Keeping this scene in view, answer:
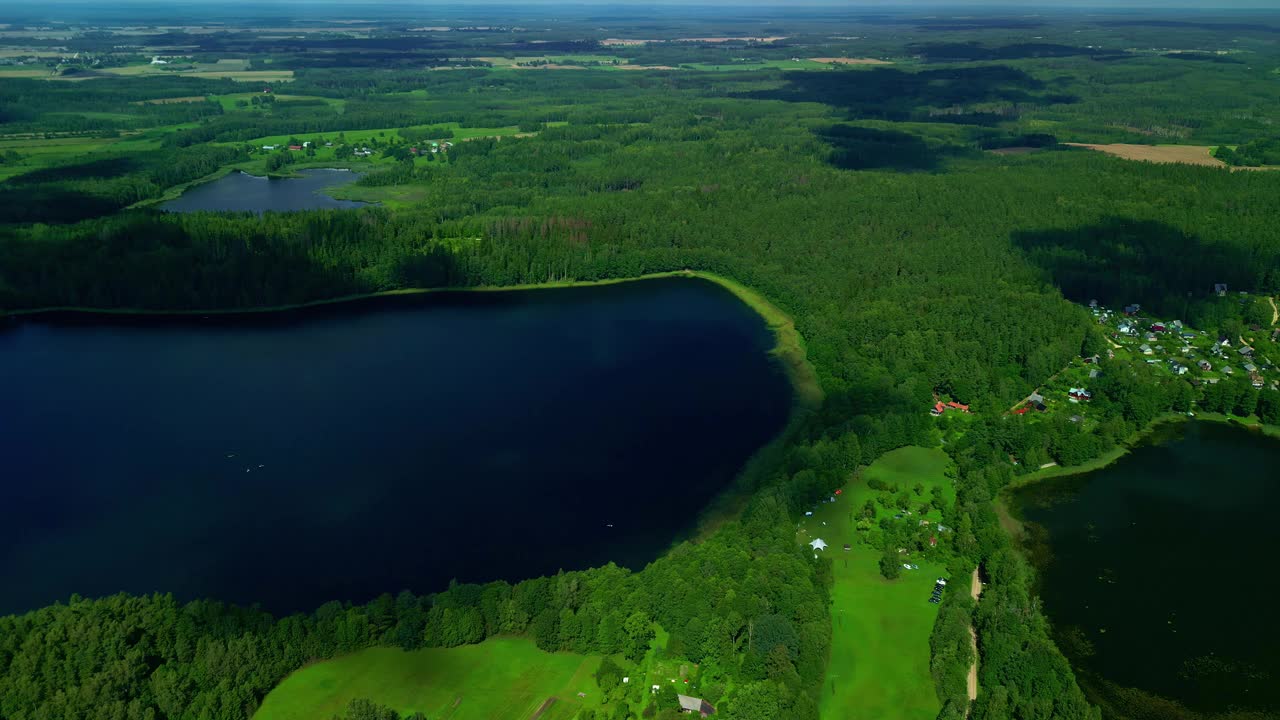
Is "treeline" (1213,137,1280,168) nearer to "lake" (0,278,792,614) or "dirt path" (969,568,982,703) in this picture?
"lake" (0,278,792,614)

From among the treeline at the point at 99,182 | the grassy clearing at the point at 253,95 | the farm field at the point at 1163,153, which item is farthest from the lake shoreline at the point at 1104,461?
the grassy clearing at the point at 253,95

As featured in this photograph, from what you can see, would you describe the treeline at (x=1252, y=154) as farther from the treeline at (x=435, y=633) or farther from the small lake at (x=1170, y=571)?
the treeline at (x=435, y=633)

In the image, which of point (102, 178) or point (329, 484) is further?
point (102, 178)

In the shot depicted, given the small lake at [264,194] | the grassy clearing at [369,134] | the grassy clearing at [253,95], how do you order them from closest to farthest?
the small lake at [264,194], the grassy clearing at [369,134], the grassy clearing at [253,95]

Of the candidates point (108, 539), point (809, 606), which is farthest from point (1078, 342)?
point (108, 539)

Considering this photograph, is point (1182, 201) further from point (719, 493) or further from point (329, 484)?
point (329, 484)

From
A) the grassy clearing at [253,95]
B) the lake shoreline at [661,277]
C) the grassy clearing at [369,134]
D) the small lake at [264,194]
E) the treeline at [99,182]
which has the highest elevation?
the grassy clearing at [253,95]

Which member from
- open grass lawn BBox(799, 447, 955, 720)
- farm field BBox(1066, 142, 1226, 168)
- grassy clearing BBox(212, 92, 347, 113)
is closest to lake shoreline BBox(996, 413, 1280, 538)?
open grass lawn BBox(799, 447, 955, 720)
